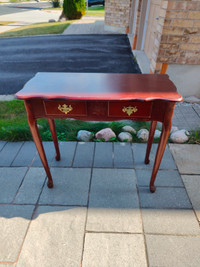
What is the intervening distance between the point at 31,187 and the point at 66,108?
112 centimetres

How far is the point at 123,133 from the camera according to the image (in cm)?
292

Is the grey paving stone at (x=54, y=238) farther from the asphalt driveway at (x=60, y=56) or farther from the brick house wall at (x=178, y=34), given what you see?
the asphalt driveway at (x=60, y=56)

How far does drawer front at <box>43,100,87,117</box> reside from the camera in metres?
1.54

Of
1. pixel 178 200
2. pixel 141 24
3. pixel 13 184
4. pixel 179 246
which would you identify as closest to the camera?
pixel 179 246

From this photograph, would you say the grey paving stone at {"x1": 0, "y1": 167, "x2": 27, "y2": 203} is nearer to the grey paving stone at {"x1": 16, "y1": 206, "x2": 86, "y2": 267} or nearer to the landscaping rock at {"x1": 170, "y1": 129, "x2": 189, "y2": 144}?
the grey paving stone at {"x1": 16, "y1": 206, "x2": 86, "y2": 267}

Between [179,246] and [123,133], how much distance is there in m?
1.65

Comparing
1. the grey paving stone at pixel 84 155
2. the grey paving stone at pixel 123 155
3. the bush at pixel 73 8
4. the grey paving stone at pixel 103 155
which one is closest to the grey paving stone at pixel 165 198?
the grey paving stone at pixel 123 155

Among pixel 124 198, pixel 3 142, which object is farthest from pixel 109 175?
pixel 3 142

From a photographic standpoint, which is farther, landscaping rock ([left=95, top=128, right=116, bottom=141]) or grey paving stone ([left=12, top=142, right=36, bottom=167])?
landscaping rock ([left=95, top=128, right=116, bottom=141])

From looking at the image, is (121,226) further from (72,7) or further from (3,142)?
(72,7)

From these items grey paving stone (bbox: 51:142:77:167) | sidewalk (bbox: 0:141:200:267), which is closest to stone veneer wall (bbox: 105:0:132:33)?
grey paving stone (bbox: 51:142:77:167)

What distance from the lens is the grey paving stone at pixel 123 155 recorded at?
8.05 feet

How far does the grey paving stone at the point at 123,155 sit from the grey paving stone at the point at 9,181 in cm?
118

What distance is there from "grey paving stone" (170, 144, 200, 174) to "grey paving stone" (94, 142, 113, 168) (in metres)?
0.86
